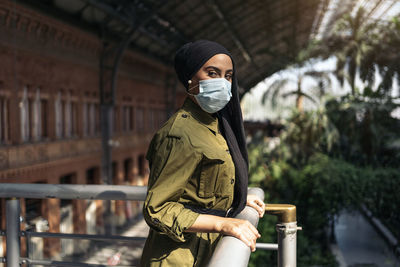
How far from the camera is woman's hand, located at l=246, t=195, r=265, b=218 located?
1.81 meters

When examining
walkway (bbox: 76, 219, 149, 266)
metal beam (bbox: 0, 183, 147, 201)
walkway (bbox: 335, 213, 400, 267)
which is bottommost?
walkway (bbox: 76, 219, 149, 266)

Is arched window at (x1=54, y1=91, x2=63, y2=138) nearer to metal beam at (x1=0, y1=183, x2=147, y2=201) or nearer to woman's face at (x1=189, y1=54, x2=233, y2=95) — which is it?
metal beam at (x1=0, y1=183, x2=147, y2=201)

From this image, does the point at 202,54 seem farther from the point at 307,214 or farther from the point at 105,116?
the point at 105,116

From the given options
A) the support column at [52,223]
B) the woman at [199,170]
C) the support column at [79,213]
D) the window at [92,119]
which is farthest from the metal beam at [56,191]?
the window at [92,119]

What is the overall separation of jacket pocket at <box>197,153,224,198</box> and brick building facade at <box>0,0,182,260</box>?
1082 centimetres

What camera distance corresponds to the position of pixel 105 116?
19.1 metres

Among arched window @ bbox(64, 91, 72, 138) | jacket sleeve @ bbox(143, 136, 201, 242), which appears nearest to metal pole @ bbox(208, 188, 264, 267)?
jacket sleeve @ bbox(143, 136, 201, 242)

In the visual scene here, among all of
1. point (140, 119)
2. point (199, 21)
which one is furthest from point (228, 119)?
point (140, 119)

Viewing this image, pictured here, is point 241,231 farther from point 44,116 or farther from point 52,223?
point 44,116

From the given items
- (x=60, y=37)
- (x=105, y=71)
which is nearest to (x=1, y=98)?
(x=60, y=37)

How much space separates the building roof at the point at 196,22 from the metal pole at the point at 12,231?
9.16m

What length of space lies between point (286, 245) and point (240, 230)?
19.4 inches

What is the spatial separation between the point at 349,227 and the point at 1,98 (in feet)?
45.4

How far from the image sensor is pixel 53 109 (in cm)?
1563
